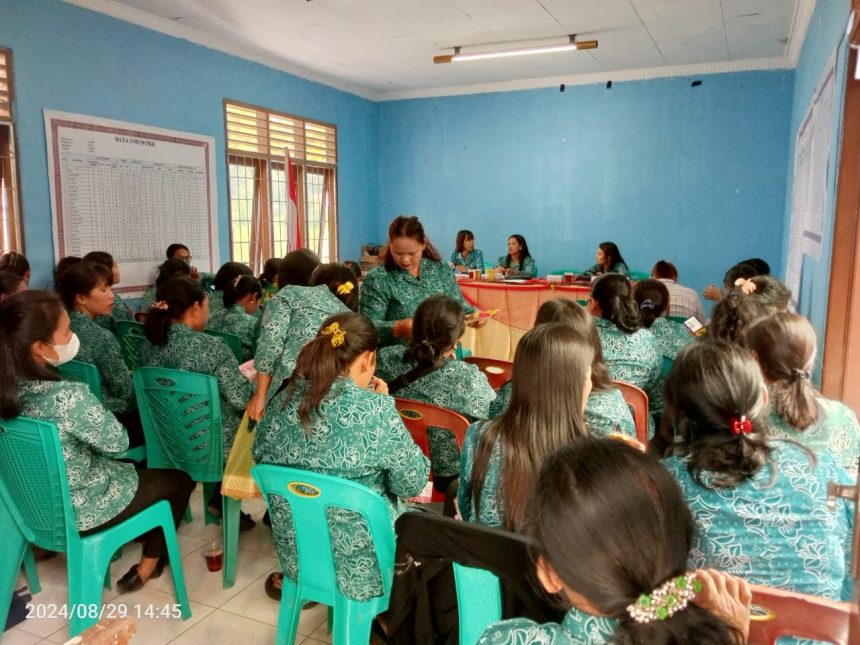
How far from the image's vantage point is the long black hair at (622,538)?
2.56 ft

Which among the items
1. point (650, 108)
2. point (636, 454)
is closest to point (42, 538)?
point (636, 454)

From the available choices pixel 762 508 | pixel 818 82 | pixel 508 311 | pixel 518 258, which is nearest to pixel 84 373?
pixel 762 508

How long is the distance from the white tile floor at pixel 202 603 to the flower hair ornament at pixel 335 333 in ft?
3.42

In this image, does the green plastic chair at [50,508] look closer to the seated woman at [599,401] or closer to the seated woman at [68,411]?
the seated woman at [68,411]

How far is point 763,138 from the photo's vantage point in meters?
6.48

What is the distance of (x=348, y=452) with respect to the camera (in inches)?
66.2

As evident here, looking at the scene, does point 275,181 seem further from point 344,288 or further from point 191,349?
point 191,349

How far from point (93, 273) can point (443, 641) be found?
2.56 m

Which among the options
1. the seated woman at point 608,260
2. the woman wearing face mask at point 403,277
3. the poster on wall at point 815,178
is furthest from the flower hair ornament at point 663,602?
the seated woman at point 608,260

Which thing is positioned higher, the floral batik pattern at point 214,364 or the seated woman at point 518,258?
the seated woman at point 518,258

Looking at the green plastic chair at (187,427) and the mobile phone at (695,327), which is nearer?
the green plastic chair at (187,427)

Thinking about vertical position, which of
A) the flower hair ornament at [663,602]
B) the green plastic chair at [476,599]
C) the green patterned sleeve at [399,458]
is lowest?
the green plastic chair at [476,599]

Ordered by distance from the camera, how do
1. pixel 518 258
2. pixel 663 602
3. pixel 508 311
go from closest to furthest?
pixel 663 602 < pixel 508 311 < pixel 518 258

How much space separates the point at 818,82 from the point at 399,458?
3.53 meters
